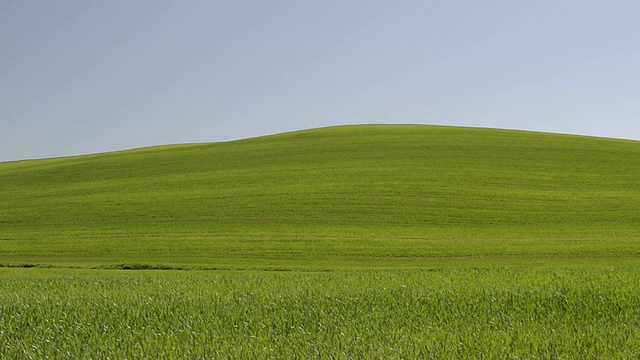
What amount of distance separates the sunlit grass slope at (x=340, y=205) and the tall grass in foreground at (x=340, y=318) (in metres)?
12.6

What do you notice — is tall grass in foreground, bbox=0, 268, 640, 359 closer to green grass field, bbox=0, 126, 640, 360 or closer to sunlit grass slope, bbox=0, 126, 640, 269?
green grass field, bbox=0, 126, 640, 360

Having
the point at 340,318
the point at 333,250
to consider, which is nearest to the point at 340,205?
the point at 333,250

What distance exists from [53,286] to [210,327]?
6.61 metres

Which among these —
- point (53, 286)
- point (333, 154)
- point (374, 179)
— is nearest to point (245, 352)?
point (53, 286)

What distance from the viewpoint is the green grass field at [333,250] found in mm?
7754

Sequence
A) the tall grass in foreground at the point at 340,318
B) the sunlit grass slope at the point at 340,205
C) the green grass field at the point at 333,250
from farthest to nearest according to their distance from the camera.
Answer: the sunlit grass slope at the point at 340,205
the green grass field at the point at 333,250
the tall grass in foreground at the point at 340,318

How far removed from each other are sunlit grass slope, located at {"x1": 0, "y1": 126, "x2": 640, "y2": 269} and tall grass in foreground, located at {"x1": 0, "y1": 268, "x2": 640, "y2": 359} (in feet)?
41.5

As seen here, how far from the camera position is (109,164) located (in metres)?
54.5

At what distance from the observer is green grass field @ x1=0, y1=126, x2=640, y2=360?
7.75 meters

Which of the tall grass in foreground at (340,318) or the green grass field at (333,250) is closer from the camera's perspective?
the tall grass in foreground at (340,318)

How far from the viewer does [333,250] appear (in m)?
27.2

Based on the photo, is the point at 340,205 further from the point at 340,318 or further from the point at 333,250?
the point at 340,318

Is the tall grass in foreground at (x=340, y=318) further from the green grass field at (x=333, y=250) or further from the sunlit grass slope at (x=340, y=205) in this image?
the sunlit grass slope at (x=340, y=205)

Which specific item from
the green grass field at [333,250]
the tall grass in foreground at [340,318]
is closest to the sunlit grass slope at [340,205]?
the green grass field at [333,250]
